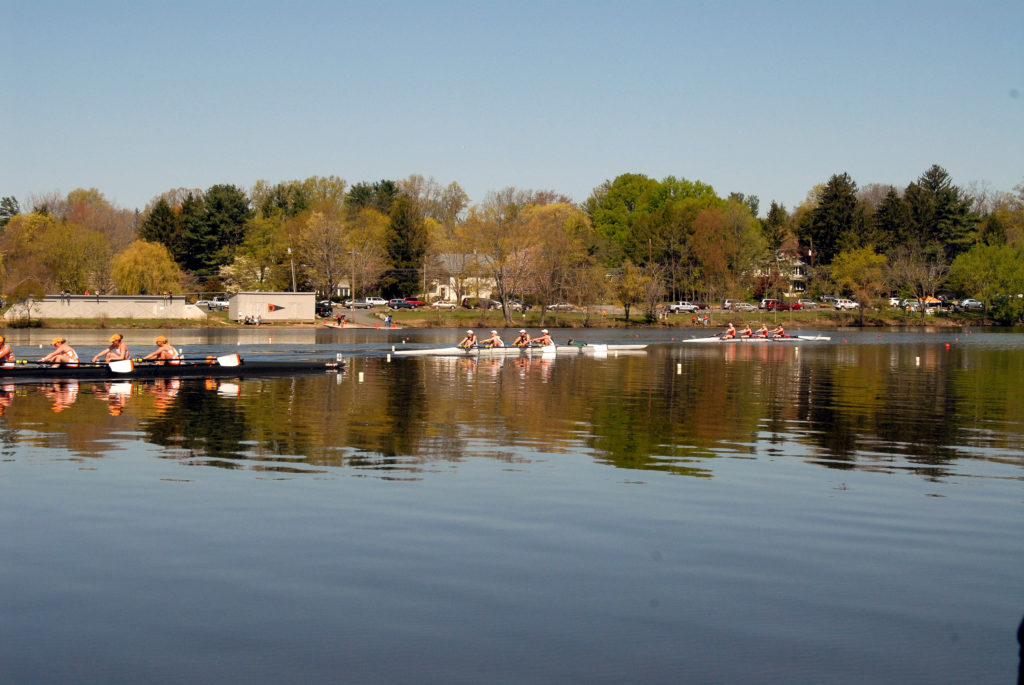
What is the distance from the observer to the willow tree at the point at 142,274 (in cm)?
9925

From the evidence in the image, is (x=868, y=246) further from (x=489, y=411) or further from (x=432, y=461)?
(x=432, y=461)

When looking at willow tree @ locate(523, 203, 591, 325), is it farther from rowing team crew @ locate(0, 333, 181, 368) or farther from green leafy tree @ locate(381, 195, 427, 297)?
rowing team crew @ locate(0, 333, 181, 368)

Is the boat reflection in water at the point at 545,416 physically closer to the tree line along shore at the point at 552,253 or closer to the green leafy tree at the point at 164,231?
the tree line along shore at the point at 552,253

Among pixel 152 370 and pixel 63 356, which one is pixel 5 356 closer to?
pixel 63 356

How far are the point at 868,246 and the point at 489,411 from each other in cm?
10938

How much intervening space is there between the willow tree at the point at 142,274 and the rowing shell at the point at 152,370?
63.1 metres

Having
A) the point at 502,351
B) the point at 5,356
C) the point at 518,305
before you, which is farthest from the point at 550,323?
the point at 5,356

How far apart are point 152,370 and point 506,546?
1074 inches

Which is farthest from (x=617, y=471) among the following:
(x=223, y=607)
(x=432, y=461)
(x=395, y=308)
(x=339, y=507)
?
(x=395, y=308)

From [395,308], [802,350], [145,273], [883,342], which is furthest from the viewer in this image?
[395,308]

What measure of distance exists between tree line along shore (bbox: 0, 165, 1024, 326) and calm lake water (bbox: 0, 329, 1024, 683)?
3090 inches

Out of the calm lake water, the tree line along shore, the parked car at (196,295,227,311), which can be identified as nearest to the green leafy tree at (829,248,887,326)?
the tree line along shore

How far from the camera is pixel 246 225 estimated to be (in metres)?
131

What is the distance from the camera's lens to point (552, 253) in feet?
353
